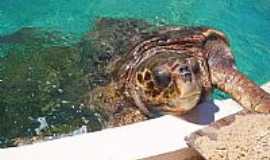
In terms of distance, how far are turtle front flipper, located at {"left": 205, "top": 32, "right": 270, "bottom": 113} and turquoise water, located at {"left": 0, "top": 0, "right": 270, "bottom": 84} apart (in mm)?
1038

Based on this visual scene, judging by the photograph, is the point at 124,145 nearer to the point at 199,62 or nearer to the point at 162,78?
the point at 162,78

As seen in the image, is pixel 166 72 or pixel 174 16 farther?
pixel 174 16

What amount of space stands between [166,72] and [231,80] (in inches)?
18.8

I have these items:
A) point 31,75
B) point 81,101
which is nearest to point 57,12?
point 31,75

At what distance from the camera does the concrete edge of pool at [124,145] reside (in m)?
1.88

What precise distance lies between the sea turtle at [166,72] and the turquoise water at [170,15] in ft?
3.29

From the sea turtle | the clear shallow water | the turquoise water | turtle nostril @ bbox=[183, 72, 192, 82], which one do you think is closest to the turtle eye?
the sea turtle

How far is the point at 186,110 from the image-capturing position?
7.89 feet

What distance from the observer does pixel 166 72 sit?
2758 mm

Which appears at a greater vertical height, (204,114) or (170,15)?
(170,15)

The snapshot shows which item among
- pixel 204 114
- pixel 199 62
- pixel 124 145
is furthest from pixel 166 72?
pixel 124 145

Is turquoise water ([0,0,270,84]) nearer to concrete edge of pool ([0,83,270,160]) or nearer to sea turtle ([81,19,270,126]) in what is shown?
sea turtle ([81,19,270,126])

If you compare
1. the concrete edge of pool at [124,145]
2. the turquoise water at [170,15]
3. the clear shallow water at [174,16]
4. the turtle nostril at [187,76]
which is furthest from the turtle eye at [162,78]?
the turquoise water at [170,15]

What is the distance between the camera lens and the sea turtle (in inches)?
104
